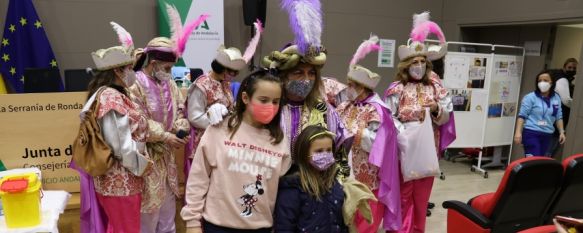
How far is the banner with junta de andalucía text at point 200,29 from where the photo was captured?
4.31 m

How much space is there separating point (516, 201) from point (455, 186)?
2.74 meters

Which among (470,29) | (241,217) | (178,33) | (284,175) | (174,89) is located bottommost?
(241,217)

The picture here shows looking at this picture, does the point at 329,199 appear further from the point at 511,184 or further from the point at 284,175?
the point at 511,184

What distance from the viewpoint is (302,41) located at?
1644 mm

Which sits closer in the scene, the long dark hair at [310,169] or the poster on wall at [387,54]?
the long dark hair at [310,169]

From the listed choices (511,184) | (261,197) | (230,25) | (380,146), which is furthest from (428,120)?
(230,25)

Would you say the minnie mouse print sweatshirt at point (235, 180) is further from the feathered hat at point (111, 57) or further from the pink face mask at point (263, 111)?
the feathered hat at point (111, 57)

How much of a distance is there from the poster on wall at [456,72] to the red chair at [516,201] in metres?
2.97

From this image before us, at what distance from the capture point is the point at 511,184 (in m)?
2.02

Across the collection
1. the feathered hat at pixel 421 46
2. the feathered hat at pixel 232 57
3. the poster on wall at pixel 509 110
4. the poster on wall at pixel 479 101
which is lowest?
the poster on wall at pixel 509 110

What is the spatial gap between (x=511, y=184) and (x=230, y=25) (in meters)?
3.79

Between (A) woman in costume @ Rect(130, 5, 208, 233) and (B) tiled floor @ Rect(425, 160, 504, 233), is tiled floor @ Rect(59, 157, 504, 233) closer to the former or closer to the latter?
(B) tiled floor @ Rect(425, 160, 504, 233)

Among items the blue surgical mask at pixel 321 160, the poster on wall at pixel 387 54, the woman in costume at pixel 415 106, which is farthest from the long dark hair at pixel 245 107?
the poster on wall at pixel 387 54

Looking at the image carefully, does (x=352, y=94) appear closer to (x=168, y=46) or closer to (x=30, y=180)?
(x=168, y=46)
